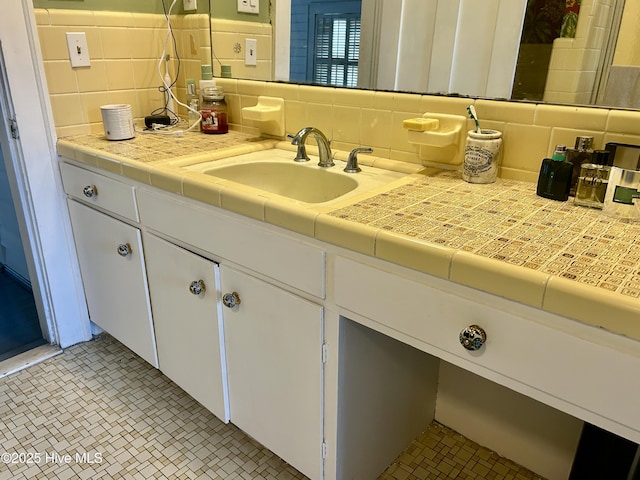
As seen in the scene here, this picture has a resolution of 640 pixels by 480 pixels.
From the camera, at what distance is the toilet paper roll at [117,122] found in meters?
1.64

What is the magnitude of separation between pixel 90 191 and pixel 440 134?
114 cm

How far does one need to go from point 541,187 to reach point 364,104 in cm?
58

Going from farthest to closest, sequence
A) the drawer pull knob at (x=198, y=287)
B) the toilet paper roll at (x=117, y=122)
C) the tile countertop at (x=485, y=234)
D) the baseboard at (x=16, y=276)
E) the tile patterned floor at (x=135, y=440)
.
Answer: the baseboard at (x=16, y=276)
the toilet paper roll at (x=117, y=122)
the tile patterned floor at (x=135, y=440)
the drawer pull knob at (x=198, y=287)
the tile countertop at (x=485, y=234)

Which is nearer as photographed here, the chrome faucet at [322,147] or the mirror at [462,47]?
the mirror at [462,47]

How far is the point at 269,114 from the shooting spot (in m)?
1.63

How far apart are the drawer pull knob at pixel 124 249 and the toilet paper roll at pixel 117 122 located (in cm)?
39

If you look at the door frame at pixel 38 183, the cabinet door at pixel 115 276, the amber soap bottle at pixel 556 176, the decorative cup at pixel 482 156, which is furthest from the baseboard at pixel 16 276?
the amber soap bottle at pixel 556 176

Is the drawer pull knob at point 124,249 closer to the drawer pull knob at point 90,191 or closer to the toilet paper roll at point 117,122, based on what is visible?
the drawer pull knob at point 90,191

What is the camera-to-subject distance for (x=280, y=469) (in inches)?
55.9

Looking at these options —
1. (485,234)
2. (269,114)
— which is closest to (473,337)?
(485,234)

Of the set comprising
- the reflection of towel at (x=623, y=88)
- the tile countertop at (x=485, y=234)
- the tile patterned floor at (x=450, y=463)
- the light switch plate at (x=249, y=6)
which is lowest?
the tile patterned floor at (x=450, y=463)

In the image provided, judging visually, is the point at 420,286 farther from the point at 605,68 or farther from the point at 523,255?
the point at 605,68

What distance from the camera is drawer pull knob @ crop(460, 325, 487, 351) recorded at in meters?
0.81

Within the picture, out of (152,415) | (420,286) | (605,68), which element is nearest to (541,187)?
(605,68)
